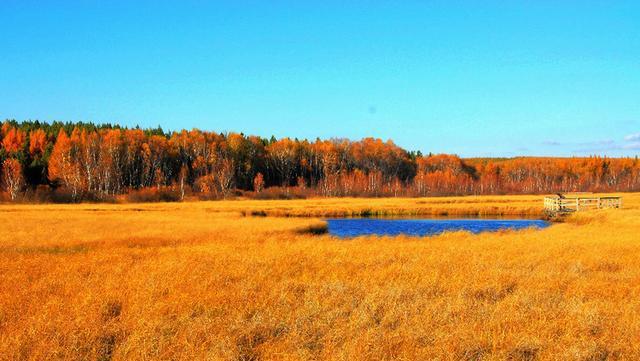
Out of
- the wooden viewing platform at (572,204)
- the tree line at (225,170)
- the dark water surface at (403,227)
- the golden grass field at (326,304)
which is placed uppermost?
the tree line at (225,170)

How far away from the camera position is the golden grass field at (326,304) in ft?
28.9

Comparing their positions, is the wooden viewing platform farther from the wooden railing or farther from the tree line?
the tree line

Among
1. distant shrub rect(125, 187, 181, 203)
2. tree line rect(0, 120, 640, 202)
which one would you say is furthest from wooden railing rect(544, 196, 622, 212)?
distant shrub rect(125, 187, 181, 203)

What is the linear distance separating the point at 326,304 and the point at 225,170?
3617 inches

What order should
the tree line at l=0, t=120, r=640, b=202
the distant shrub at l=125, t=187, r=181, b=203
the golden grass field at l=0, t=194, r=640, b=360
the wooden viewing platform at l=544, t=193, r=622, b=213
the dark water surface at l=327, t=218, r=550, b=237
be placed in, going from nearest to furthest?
the golden grass field at l=0, t=194, r=640, b=360, the dark water surface at l=327, t=218, r=550, b=237, the wooden viewing platform at l=544, t=193, r=622, b=213, the distant shrub at l=125, t=187, r=181, b=203, the tree line at l=0, t=120, r=640, b=202

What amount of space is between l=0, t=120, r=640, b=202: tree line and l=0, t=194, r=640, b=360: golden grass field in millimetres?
59118

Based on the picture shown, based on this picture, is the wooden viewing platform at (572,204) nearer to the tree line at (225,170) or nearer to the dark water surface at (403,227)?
the dark water surface at (403,227)

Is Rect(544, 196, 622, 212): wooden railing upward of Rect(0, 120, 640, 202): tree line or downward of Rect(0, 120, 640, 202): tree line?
downward

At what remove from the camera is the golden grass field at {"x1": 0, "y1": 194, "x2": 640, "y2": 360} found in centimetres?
880

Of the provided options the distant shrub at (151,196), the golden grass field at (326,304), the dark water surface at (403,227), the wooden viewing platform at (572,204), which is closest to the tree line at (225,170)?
the distant shrub at (151,196)

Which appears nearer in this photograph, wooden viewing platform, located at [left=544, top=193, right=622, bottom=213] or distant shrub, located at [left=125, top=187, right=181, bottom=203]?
wooden viewing platform, located at [left=544, top=193, right=622, bottom=213]

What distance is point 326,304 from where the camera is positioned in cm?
1168

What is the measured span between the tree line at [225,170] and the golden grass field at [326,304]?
5912 cm

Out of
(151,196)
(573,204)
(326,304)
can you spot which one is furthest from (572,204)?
(151,196)
